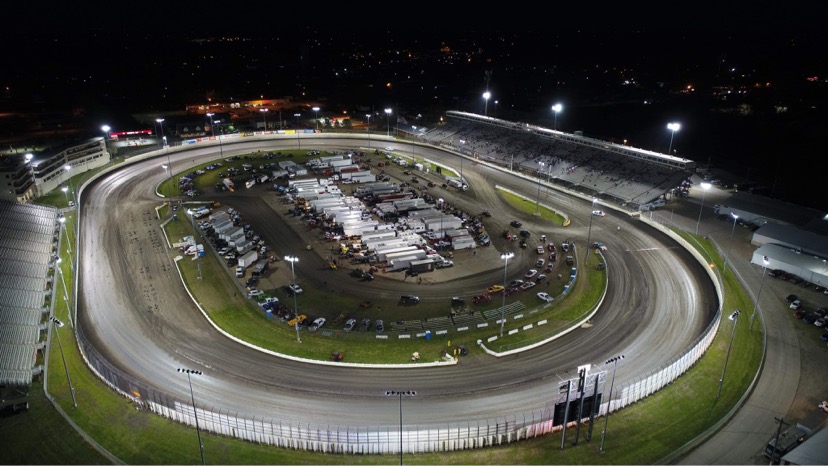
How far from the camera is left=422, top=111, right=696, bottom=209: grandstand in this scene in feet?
237

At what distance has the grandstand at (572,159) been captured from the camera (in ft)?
237

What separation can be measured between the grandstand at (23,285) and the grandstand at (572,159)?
64800mm

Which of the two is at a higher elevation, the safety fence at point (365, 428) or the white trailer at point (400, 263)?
the white trailer at point (400, 263)

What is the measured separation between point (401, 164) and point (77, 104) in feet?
312

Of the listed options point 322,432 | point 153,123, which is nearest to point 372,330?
point 322,432

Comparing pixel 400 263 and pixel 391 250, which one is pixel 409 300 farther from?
pixel 391 250

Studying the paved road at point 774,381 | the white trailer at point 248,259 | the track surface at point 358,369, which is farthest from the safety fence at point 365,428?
the white trailer at point 248,259

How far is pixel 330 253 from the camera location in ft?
183

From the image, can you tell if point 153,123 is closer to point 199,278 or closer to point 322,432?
point 199,278

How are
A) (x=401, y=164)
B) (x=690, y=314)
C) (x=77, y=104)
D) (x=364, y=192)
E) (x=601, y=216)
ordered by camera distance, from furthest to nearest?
(x=77, y=104), (x=401, y=164), (x=364, y=192), (x=601, y=216), (x=690, y=314)

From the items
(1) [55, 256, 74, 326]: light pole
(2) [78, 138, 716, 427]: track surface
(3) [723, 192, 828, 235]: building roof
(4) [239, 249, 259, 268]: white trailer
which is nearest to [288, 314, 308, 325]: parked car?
(2) [78, 138, 716, 427]: track surface

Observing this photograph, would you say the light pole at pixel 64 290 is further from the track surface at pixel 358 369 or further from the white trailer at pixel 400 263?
the white trailer at pixel 400 263

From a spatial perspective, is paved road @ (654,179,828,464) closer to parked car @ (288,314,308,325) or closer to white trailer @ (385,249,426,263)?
parked car @ (288,314,308,325)

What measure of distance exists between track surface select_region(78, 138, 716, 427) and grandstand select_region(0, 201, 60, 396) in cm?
307
